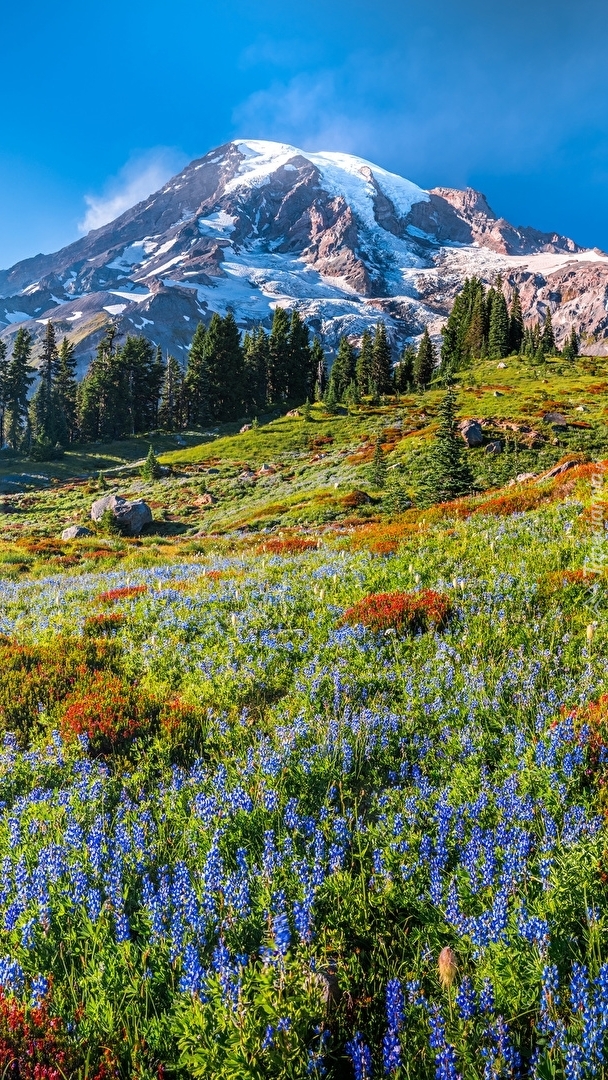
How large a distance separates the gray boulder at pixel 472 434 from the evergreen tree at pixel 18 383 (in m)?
74.0

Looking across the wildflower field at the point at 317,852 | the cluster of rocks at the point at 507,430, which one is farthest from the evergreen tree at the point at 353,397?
the wildflower field at the point at 317,852

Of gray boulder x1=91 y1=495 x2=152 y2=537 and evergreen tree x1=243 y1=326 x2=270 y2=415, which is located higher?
evergreen tree x1=243 y1=326 x2=270 y2=415

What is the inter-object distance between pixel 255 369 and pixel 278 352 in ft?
18.8

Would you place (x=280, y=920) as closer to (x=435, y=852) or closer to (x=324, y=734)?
(x=435, y=852)

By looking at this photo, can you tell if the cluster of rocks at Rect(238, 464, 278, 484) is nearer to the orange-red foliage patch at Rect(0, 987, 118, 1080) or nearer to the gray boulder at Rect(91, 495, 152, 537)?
the gray boulder at Rect(91, 495, 152, 537)

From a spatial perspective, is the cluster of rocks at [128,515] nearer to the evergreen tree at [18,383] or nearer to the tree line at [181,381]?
the tree line at [181,381]

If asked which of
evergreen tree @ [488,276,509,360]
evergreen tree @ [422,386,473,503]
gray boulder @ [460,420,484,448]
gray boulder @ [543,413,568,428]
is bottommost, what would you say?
evergreen tree @ [422,386,473,503]

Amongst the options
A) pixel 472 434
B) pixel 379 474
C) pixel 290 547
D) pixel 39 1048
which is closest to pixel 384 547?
pixel 290 547

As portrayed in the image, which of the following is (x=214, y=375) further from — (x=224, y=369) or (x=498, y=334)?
(x=498, y=334)

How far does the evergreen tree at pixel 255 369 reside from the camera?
10138cm

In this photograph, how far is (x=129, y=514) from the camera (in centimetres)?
4006

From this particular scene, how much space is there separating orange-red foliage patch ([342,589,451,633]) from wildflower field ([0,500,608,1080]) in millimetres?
63

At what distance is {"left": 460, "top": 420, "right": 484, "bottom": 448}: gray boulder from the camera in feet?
131

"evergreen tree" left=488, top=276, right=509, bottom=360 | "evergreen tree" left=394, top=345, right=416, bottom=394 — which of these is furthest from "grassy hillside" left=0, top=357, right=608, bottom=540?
"evergreen tree" left=394, top=345, right=416, bottom=394
